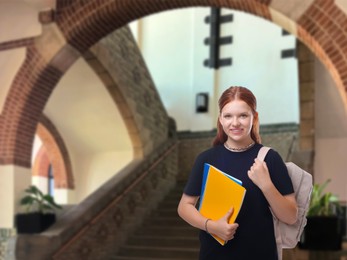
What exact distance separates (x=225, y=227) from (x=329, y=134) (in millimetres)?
5272

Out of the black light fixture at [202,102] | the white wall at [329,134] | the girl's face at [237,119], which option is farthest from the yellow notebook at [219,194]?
the black light fixture at [202,102]

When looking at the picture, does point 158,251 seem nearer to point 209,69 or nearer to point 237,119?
point 237,119

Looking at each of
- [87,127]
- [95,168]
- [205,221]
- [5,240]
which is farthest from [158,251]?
[205,221]

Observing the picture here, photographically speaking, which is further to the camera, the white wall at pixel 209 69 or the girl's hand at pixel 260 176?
the white wall at pixel 209 69

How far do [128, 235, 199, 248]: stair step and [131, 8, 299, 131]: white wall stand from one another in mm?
3583

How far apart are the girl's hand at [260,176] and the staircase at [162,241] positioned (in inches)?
168

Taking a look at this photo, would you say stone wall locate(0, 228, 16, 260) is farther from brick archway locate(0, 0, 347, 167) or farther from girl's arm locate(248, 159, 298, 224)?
girl's arm locate(248, 159, 298, 224)

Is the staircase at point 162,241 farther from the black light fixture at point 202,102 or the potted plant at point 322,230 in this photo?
the black light fixture at point 202,102

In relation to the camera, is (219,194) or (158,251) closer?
(219,194)

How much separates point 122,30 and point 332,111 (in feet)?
11.7

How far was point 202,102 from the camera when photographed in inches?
380

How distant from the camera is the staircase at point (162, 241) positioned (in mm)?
5895

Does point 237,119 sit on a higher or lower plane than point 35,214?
higher

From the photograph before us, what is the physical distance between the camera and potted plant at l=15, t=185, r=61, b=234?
5.22m
